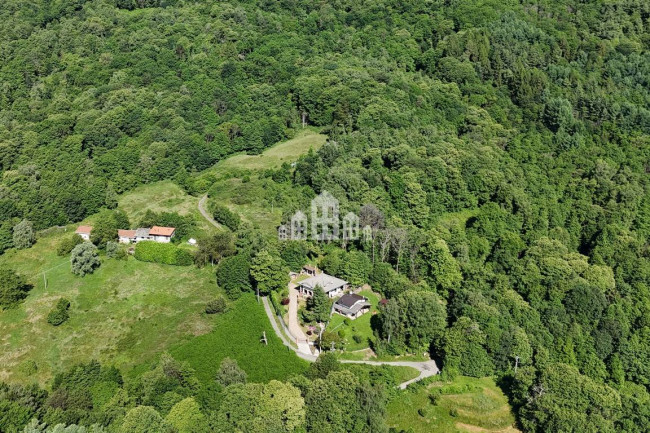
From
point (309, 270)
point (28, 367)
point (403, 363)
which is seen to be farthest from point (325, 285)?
point (28, 367)

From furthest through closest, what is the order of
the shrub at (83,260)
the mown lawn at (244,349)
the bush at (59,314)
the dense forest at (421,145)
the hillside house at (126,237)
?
the hillside house at (126,237) < the shrub at (83,260) < the bush at (59,314) < the dense forest at (421,145) < the mown lawn at (244,349)

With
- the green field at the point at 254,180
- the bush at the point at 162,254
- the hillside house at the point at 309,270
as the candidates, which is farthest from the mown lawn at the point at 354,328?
the bush at the point at 162,254

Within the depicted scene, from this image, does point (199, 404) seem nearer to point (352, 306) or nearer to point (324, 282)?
point (352, 306)

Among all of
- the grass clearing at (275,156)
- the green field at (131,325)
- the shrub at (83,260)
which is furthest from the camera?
the grass clearing at (275,156)

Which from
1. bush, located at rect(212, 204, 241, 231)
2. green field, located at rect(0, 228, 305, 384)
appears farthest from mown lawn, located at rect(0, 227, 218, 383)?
bush, located at rect(212, 204, 241, 231)

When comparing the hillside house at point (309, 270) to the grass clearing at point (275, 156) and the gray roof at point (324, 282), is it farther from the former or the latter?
the grass clearing at point (275, 156)

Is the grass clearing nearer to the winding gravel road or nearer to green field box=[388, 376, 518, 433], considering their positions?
the winding gravel road

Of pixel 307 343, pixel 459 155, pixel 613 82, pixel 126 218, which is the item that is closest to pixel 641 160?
pixel 613 82

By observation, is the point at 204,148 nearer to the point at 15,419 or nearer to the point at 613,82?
the point at 15,419
